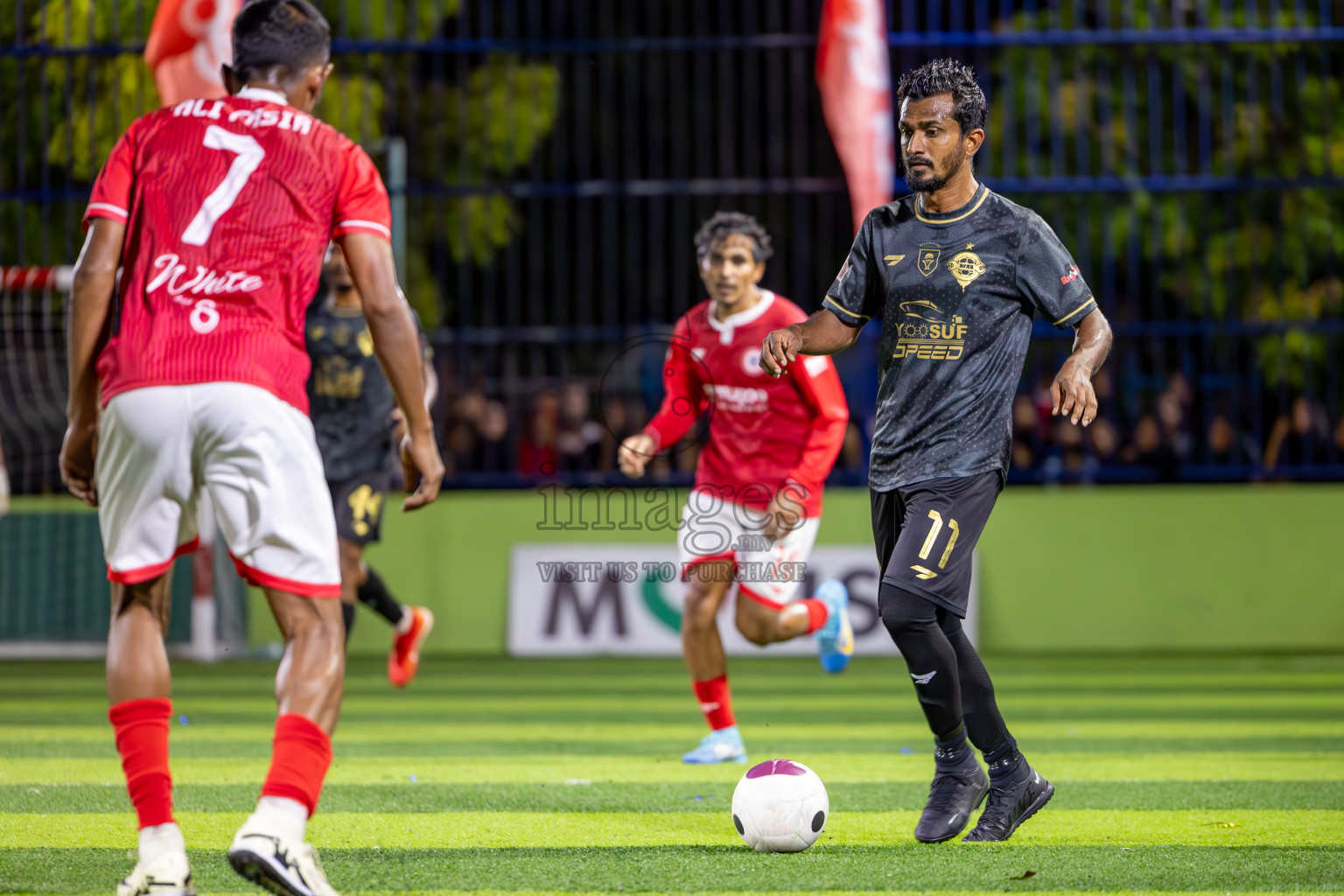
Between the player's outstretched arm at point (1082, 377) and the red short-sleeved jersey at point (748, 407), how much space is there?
236cm

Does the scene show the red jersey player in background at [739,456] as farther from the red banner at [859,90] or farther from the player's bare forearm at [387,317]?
the red banner at [859,90]

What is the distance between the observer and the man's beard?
4.86 m

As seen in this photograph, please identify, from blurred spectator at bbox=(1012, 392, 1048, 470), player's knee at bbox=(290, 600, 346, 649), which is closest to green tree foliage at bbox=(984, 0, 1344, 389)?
blurred spectator at bbox=(1012, 392, 1048, 470)

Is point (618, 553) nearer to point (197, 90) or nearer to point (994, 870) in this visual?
point (197, 90)

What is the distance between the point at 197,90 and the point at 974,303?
8.41 meters

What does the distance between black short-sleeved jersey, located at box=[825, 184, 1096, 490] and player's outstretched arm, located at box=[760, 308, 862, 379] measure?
16cm

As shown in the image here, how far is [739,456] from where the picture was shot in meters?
7.37

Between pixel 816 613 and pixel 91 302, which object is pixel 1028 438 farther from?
pixel 91 302

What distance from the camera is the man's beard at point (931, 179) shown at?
4863 mm

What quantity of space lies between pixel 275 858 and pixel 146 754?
519 millimetres

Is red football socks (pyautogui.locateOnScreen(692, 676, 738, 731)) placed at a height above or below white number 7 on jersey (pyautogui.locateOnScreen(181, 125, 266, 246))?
below

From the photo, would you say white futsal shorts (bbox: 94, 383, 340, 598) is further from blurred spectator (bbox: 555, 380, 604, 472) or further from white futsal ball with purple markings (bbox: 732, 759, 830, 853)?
blurred spectator (bbox: 555, 380, 604, 472)

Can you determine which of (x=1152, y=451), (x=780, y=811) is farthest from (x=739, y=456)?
(x=1152, y=451)

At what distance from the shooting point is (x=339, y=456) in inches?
325
